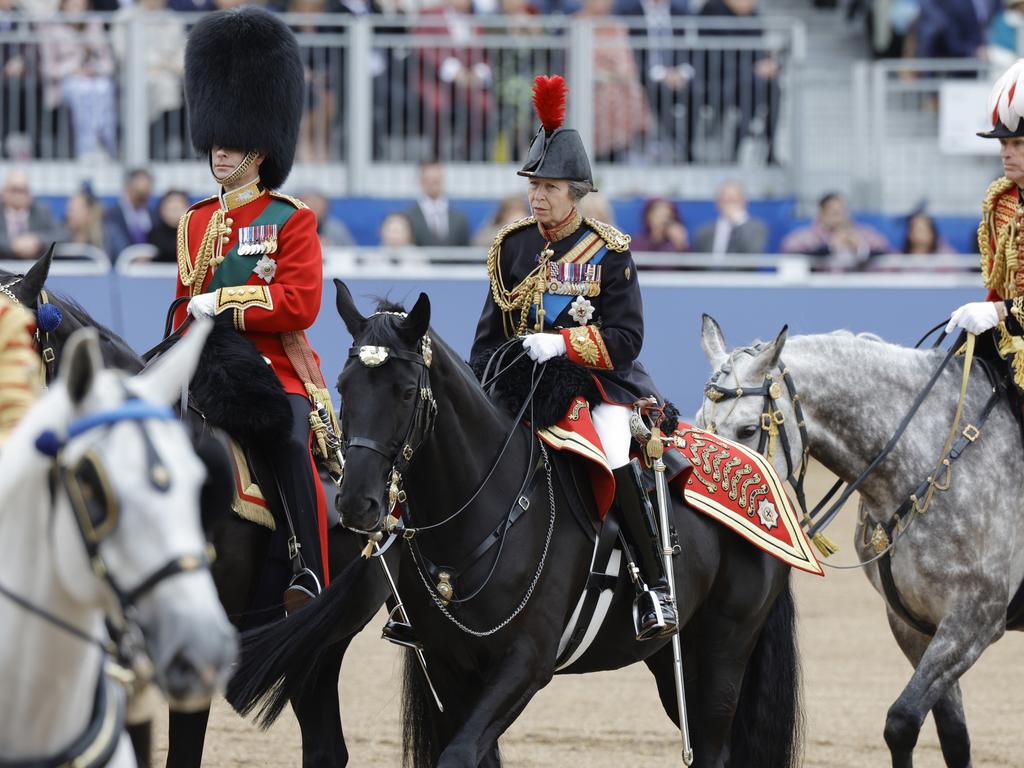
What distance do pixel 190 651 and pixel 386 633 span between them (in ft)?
8.85

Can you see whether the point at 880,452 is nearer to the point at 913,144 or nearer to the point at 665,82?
the point at 665,82

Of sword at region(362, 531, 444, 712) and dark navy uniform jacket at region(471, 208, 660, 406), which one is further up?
dark navy uniform jacket at region(471, 208, 660, 406)

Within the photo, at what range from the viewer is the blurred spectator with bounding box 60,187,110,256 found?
1307 cm

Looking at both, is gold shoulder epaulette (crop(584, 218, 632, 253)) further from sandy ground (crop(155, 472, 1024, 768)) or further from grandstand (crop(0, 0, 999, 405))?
grandstand (crop(0, 0, 999, 405))

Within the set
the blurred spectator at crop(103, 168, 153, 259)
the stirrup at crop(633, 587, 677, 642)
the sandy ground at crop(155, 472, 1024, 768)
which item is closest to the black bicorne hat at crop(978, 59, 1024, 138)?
the stirrup at crop(633, 587, 677, 642)

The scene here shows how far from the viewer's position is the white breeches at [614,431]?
227 inches

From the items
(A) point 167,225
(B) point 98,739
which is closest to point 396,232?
(A) point 167,225

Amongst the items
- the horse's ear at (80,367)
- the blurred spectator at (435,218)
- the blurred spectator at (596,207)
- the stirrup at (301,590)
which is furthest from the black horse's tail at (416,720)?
the blurred spectator at (435,218)

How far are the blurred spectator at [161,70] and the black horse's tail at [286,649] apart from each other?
906 centimetres

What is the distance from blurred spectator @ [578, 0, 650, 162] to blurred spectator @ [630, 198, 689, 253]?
1.17m

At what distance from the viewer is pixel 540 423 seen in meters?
5.68

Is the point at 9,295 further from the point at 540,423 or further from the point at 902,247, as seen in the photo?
the point at 902,247

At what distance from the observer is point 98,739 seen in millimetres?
3336

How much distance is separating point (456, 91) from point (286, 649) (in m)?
9.30
